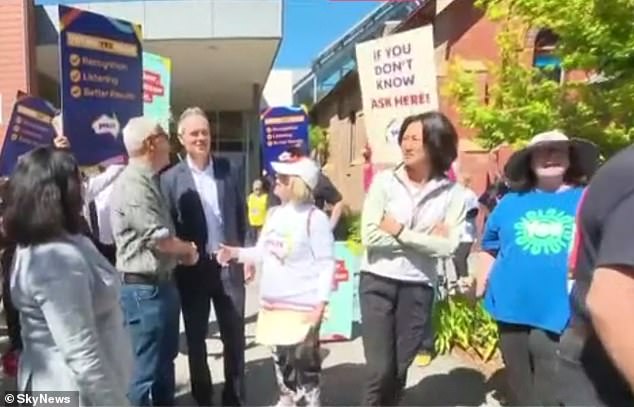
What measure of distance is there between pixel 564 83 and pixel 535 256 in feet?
8.02

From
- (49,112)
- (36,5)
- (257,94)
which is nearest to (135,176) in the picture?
(49,112)

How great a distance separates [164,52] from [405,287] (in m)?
12.0

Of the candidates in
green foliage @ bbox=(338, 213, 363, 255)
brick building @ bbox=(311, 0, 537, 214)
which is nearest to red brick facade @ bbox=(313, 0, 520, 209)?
brick building @ bbox=(311, 0, 537, 214)

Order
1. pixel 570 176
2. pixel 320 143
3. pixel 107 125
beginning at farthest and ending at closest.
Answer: pixel 320 143, pixel 107 125, pixel 570 176

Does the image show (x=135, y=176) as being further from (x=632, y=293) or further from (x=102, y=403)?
(x=632, y=293)

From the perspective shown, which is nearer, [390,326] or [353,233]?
[390,326]

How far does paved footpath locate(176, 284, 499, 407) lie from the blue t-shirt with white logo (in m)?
1.70

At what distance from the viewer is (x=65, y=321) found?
2518 mm

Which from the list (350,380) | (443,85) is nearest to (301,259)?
(350,380)

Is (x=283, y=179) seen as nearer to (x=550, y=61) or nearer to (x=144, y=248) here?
(x=144, y=248)

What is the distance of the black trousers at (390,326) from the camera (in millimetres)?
4492

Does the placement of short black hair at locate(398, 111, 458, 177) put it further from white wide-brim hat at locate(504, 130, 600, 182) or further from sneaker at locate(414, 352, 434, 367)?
sneaker at locate(414, 352, 434, 367)

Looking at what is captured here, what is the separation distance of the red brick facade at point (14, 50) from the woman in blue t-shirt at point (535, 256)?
37.0ft

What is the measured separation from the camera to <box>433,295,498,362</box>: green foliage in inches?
253
